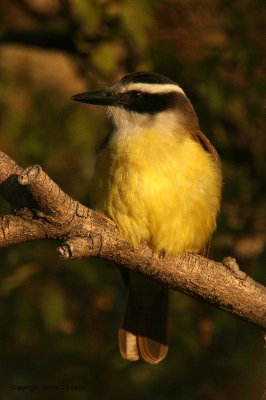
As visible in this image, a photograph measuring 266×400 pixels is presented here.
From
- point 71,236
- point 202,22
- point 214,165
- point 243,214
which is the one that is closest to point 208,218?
point 214,165

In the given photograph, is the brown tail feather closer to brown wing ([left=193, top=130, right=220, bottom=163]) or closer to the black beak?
brown wing ([left=193, top=130, right=220, bottom=163])

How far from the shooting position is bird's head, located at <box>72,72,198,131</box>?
15.1ft

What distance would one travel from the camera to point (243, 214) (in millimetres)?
5055

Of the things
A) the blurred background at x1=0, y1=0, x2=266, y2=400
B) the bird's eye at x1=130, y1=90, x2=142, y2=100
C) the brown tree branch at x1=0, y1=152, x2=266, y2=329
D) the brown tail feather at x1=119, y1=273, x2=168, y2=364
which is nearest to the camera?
the brown tree branch at x1=0, y1=152, x2=266, y2=329

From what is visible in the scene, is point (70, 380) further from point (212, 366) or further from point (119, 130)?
point (119, 130)

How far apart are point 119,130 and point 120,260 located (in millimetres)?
790

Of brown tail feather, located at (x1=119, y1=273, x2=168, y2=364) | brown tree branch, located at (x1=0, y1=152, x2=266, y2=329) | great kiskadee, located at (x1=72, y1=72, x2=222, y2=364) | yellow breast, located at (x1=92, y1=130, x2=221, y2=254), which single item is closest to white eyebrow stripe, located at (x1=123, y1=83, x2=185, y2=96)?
great kiskadee, located at (x1=72, y1=72, x2=222, y2=364)

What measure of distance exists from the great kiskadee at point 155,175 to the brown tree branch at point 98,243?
12 centimetres

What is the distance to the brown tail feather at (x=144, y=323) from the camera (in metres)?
4.80

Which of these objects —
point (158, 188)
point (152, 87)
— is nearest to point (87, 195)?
point (152, 87)

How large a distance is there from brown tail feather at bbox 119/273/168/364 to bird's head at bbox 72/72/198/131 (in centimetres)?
87

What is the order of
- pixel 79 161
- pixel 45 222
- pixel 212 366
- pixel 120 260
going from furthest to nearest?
pixel 79 161
pixel 212 366
pixel 120 260
pixel 45 222

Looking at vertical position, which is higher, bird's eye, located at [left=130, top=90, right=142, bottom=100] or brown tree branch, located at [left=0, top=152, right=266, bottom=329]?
bird's eye, located at [left=130, top=90, right=142, bottom=100]

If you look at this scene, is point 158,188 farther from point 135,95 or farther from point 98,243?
point 135,95
